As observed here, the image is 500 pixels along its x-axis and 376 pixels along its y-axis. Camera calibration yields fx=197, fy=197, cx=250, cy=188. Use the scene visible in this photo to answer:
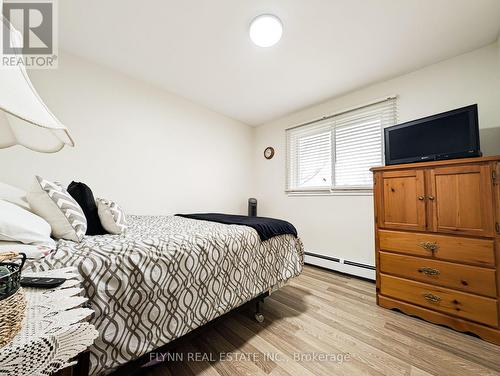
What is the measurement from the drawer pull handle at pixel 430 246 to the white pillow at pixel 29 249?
2.48 metres

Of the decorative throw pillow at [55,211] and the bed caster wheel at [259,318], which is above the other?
the decorative throw pillow at [55,211]

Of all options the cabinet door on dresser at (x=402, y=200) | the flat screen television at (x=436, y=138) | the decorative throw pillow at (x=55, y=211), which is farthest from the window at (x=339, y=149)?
the decorative throw pillow at (x=55, y=211)

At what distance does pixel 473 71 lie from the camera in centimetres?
192

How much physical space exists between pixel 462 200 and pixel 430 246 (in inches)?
16.9

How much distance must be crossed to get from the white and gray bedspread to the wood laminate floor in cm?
29

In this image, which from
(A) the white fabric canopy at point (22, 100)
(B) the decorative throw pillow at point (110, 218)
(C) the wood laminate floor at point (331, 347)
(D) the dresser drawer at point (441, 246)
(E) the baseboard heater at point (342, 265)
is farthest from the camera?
(E) the baseboard heater at point (342, 265)

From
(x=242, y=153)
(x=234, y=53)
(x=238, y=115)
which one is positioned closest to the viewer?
(x=234, y=53)

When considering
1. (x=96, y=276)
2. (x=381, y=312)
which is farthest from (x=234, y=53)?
(x=381, y=312)

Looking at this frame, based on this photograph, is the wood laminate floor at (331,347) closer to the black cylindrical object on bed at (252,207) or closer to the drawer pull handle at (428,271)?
the drawer pull handle at (428,271)

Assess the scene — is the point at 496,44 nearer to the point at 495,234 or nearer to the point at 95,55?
the point at 495,234

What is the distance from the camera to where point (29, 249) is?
799 mm

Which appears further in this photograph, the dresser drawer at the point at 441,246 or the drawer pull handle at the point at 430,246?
the drawer pull handle at the point at 430,246

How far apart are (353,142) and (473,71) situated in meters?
1.20

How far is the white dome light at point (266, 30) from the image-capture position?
1604 mm
